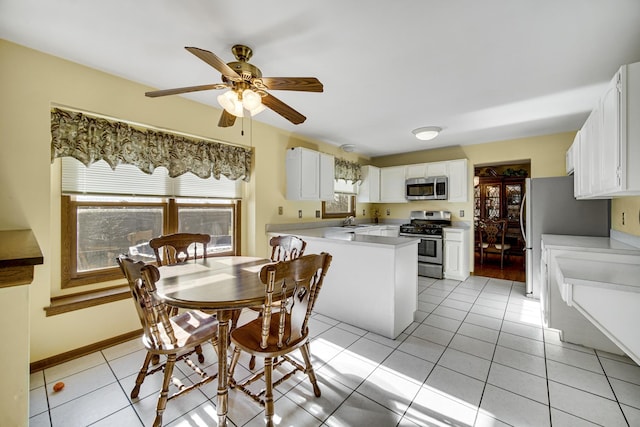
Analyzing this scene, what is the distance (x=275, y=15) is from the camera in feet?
5.19

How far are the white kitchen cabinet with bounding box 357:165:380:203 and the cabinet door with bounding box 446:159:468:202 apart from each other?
1363mm

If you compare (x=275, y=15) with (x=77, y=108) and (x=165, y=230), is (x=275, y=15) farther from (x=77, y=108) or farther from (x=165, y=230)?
(x=165, y=230)

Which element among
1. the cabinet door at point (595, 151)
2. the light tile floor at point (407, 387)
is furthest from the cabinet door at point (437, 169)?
the light tile floor at point (407, 387)

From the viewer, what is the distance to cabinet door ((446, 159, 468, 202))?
4.55 metres

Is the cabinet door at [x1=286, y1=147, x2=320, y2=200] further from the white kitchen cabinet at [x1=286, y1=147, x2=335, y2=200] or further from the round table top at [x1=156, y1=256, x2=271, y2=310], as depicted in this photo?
the round table top at [x1=156, y1=256, x2=271, y2=310]

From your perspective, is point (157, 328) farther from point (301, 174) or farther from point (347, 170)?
point (347, 170)

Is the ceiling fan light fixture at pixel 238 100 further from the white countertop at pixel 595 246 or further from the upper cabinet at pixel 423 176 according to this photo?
the upper cabinet at pixel 423 176

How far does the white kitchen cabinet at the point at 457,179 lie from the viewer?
455 centimetres

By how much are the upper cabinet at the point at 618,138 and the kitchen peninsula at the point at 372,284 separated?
1450mm

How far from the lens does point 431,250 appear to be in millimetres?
4633

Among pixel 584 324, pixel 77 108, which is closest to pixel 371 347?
pixel 584 324

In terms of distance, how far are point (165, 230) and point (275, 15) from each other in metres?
2.26

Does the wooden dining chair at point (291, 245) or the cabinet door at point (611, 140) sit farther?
the wooden dining chair at point (291, 245)

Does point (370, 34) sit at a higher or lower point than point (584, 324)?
higher
